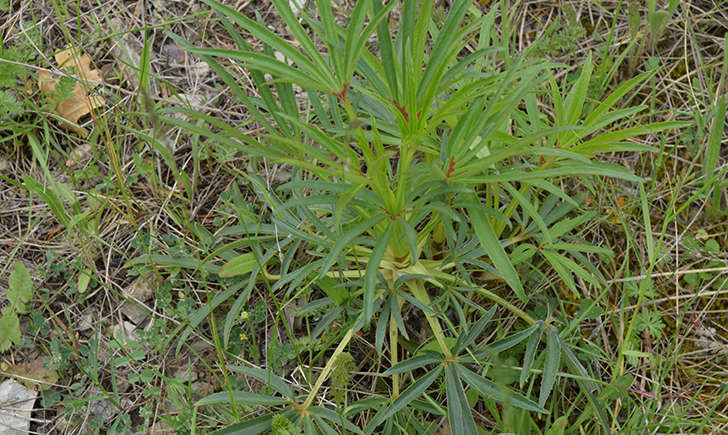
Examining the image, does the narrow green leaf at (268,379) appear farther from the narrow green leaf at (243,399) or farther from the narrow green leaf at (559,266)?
the narrow green leaf at (559,266)

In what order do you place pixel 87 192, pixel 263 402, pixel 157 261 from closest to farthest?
pixel 263 402, pixel 157 261, pixel 87 192

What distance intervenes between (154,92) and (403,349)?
141cm

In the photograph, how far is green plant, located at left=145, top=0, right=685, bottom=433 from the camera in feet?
4.31

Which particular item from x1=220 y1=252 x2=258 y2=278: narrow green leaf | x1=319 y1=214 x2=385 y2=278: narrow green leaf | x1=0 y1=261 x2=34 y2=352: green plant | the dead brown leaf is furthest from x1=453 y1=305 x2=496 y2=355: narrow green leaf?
the dead brown leaf

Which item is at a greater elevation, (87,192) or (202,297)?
(87,192)

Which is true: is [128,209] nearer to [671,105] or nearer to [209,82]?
[209,82]

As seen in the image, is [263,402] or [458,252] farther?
[458,252]

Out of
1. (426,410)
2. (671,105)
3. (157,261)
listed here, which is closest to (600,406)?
(426,410)

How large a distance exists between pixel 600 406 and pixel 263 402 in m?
0.95

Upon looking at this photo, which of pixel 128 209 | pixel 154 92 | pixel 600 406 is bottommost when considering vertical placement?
pixel 600 406

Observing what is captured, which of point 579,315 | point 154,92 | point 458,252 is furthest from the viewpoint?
point 154,92

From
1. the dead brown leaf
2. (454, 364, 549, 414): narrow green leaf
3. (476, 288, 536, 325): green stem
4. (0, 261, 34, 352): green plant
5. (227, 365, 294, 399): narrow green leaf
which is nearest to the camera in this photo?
(454, 364, 549, 414): narrow green leaf

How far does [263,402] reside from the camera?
1.55m

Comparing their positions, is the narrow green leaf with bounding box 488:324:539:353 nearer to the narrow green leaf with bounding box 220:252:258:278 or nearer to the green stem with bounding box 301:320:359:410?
the green stem with bounding box 301:320:359:410
